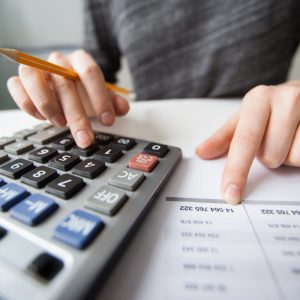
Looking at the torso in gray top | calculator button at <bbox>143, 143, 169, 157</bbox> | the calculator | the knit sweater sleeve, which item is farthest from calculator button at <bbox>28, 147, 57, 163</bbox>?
the knit sweater sleeve

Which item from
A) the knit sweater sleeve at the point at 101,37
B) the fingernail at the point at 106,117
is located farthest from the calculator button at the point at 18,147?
the knit sweater sleeve at the point at 101,37

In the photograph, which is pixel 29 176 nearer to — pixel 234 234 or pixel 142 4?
pixel 234 234

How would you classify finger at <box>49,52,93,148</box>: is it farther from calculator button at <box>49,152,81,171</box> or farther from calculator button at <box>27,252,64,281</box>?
calculator button at <box>27,252,64,281</box>

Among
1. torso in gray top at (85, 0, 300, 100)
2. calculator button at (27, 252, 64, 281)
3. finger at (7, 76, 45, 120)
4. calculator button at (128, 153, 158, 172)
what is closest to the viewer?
calculator button at (27, 252, 64, 281)

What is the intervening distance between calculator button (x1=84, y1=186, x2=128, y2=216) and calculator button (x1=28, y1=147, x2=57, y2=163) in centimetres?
9

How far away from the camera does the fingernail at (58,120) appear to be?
311 millimetres

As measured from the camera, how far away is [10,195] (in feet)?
0.60

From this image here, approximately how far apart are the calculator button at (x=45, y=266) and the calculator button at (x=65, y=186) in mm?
55

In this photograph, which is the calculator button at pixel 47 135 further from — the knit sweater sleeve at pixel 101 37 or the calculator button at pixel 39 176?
the knit sweater sleeve at pixel 101 37

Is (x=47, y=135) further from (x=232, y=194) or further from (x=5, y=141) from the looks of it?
(x=232, y=194)

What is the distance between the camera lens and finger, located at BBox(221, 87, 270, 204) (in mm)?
216

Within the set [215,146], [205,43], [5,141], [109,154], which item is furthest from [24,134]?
[205,43]

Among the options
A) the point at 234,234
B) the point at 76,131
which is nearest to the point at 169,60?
the point at 76,131

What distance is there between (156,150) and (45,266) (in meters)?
0.16
